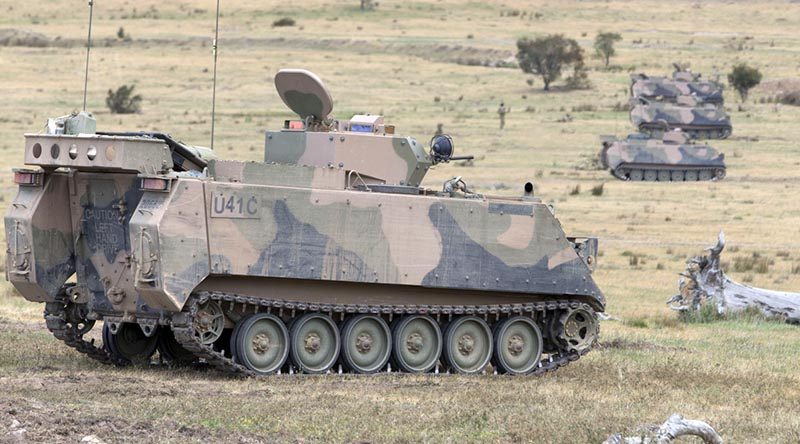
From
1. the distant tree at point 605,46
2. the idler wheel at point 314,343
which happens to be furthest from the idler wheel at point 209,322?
the distant tree at point 605,46

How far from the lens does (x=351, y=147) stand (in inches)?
674

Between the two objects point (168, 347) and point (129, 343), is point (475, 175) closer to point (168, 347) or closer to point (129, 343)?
point (168, 347)

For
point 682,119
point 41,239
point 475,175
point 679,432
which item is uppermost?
point 682,119

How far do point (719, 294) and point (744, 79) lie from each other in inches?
2136

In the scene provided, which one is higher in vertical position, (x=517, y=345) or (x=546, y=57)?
(x=546, y=57)

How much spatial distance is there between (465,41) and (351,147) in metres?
76.0

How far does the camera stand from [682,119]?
6594 cm

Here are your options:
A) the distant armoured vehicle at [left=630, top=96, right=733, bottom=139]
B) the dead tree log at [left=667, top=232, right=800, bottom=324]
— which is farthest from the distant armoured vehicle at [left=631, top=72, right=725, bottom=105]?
the dead tree log at [left=667, top=232, right=800, bottom=324]

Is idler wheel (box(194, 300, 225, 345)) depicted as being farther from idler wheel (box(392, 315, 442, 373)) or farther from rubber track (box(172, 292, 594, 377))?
idler wheel (box(392, 315, 442, 373))

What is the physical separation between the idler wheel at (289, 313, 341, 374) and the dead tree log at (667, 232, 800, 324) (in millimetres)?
8113

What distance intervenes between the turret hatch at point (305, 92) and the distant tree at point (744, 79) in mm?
60468

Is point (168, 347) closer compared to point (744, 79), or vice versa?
point (168, 347)

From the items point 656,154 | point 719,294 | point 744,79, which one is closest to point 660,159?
→ point 656,154

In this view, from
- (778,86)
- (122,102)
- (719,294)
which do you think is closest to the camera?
(719,294)
